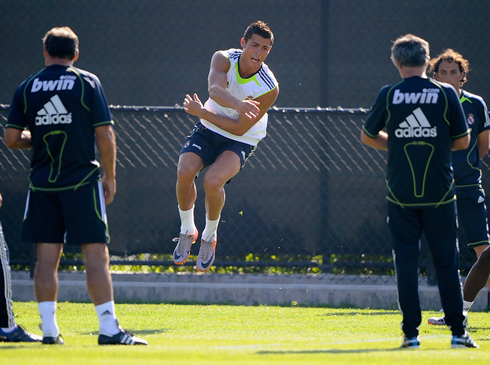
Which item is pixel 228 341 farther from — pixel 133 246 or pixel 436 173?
pixel 133 246

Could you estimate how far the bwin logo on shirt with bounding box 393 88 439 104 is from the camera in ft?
13.4

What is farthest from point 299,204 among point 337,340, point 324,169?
point 337,340

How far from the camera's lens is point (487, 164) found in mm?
7590

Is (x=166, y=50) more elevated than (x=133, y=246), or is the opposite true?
(x=166, y=50)

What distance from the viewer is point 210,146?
602 cm

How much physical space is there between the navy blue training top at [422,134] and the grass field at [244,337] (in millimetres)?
955

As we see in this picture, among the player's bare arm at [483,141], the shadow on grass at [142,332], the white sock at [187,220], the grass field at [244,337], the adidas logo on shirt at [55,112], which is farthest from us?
the white sock at [187,220]

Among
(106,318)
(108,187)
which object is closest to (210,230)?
(108,187)

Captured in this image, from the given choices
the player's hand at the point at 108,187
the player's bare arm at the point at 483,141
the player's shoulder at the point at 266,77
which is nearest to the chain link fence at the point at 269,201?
the player's shoulder at the point at 266,77

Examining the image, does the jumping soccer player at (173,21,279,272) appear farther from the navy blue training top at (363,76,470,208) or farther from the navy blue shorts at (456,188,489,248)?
the navy blue shorts at (456,188,489,248)

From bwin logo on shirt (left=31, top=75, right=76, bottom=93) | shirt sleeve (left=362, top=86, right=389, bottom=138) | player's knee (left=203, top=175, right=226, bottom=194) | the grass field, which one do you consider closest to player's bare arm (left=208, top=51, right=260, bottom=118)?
player's knee (left=203, top=175, right=226, bottom=194)

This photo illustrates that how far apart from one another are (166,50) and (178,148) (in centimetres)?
118

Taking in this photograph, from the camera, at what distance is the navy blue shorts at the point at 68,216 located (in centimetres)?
411

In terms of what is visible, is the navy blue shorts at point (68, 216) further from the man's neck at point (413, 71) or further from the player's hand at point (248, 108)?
the man's neck at point (413, 71)
